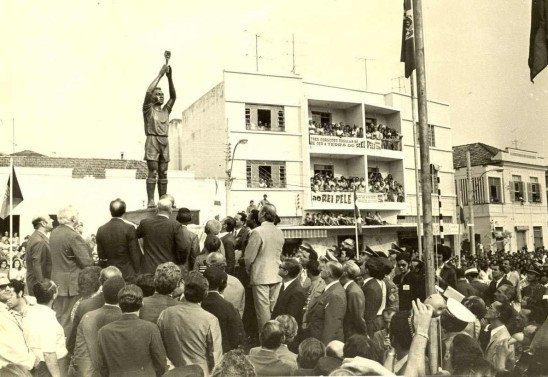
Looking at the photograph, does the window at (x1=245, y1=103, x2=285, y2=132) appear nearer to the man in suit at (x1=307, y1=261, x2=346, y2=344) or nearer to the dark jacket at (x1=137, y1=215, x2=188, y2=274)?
the dark jacket at (x1=137, y1=215, x2=188, y2=274)

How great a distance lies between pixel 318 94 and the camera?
98.1 ft

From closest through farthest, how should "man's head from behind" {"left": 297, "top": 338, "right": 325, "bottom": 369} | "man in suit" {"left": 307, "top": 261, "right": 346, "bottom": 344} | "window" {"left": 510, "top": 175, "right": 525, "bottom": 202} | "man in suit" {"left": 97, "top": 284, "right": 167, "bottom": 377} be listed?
"man in suit" {"left": 97, "top": 284, "right": 167, "bottom": 377}, "man's head from behind" {"left": 297, "top": 338, "right": 325, "bottom": 369}, "man in suit" {"left": 307, "top": 261, "right": 346, "bottom": 344}, "window" {"left": 510, "top": 175, "right": 525, "bottom": 202}

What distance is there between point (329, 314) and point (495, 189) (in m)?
29.1

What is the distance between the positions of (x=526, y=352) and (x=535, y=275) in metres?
4.30

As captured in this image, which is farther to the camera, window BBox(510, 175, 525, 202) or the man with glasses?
window BBox(510, 175, 525, 202)

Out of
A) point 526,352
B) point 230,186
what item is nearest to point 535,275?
point 526,352

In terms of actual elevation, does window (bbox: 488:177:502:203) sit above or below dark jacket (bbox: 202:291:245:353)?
above

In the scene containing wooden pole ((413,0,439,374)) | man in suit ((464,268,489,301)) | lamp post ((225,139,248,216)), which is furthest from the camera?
lamp post ((225,139,248,216))

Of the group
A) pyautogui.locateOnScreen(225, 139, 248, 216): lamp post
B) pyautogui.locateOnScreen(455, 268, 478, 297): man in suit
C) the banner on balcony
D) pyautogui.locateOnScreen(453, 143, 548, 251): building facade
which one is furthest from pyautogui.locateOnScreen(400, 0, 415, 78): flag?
pyautogui.locateOnScreen(453, 143, 548, 251): building facade

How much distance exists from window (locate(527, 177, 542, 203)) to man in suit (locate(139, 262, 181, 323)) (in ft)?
103

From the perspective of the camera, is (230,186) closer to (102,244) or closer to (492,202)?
(492,202)

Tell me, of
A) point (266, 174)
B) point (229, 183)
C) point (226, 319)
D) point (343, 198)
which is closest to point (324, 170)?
point (343, 198)

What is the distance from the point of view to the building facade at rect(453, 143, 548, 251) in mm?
30531

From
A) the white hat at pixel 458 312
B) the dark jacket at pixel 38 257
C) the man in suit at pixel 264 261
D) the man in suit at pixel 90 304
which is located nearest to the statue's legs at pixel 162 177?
the man in suit at pixel 264 261
